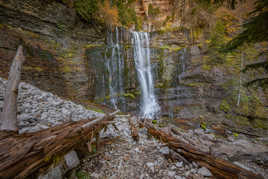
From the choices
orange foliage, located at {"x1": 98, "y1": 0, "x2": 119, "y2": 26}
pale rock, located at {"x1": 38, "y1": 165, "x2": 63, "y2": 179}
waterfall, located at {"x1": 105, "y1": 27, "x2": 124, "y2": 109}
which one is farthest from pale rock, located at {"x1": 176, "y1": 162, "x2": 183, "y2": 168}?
orange foliage, located at {"x1": 98, "y1": 0, "x2": 119, "y2": 26}

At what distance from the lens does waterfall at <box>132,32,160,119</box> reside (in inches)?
388

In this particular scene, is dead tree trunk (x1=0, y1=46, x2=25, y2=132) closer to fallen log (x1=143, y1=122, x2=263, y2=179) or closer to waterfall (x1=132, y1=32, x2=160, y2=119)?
fallen log (x1=143, y1=122, x2=263, y2=179)

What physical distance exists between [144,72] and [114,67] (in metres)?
3.38

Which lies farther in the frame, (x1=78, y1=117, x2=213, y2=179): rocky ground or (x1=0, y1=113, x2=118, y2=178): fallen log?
(x1=78, y1=117, x2=213, y2=179): rocky ground

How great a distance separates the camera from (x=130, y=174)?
1.73m

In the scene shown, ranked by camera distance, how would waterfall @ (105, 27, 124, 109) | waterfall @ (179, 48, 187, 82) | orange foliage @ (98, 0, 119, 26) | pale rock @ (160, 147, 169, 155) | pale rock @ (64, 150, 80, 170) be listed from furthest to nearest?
waterfall @ (179, 48, 187, 82) < orange foliage @ (98, 0, 119, 26) < waterfall @ (105, 27, 124, 109) < pale rock @ (160, 147, 169, 155) < pale rock @ (64, 150, 80, 170)

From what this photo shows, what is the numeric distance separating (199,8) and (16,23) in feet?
53.8

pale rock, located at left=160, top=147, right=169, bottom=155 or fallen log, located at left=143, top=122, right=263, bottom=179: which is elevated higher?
fallen log, located at left=143, top=122, right=263, bottom=179

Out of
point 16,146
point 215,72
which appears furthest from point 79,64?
point 215,72

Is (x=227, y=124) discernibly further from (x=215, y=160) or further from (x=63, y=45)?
(x=63, y=45)

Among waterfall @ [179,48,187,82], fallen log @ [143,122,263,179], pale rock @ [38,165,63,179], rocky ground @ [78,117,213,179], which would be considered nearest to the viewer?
pale rock @ [38,165,63,179]

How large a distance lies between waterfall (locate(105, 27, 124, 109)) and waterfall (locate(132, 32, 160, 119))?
1.87 metres

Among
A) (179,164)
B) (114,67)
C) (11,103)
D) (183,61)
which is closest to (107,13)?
(114,67)

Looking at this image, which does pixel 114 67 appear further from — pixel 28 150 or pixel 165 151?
pixel 28 150
